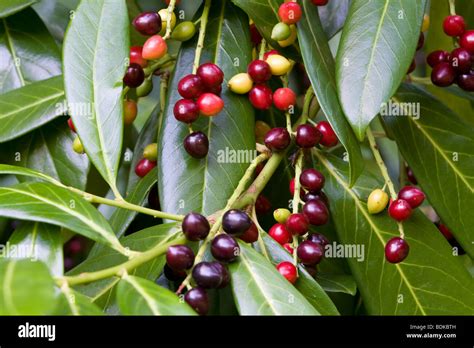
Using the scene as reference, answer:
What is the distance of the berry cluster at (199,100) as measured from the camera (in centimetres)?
89

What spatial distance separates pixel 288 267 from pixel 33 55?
22.6 inches

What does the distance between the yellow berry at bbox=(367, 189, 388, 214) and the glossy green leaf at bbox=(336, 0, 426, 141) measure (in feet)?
0.46

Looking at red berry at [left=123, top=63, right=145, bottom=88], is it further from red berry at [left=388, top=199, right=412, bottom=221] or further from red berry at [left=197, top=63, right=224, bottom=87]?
red berry at [left=388, top=199, right=412, bottom=221]

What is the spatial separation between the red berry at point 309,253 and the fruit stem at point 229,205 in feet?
0.30

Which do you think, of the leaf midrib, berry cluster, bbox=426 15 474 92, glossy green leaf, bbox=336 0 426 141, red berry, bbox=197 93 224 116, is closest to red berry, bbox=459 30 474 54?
berry cluster, bbox=426 15 474 92

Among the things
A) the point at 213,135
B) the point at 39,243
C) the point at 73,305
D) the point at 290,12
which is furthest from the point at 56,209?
the point at 290,12

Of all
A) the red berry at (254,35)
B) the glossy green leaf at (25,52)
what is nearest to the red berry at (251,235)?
the red berry at (254,35)

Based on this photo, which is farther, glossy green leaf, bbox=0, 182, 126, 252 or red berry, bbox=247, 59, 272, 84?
red berry, bbox=247, 59, 272, 84

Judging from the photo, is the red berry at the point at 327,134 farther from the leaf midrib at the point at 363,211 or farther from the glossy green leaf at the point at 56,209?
the glossy green leaf at the point at 56,209

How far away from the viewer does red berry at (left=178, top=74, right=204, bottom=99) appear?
898mm

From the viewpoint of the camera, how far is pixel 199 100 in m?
0.91

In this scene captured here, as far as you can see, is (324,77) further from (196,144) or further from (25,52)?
(25,52)
